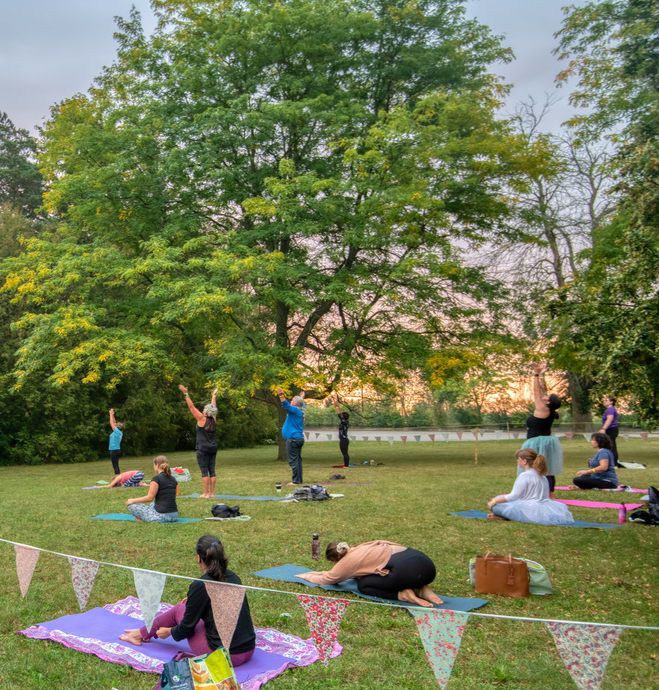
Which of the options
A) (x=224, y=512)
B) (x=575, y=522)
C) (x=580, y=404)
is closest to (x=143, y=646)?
(x=224, y=512)

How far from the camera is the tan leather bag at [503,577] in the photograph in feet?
19.9

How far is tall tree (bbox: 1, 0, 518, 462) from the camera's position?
2106cm

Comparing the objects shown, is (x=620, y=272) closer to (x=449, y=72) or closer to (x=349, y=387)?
(x=349, y=387)

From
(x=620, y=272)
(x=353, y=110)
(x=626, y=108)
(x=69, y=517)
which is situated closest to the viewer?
(x=620, y=272)

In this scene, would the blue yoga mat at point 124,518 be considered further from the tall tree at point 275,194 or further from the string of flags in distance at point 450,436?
the string of flags in distance at point 450,436

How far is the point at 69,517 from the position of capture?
34.8 feet

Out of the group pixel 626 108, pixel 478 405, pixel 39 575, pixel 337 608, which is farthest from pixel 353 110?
pixel 478 405

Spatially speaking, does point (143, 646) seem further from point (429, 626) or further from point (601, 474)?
point (601, 474)

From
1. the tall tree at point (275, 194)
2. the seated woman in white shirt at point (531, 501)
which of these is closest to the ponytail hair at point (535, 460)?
the seated woman in white shirt at point (531, 501)

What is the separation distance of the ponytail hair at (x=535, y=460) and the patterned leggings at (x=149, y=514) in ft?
18.2

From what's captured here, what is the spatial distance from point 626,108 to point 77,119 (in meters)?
19.4

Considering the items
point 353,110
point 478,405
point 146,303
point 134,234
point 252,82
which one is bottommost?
point 478,405

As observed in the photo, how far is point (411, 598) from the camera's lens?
19.0ft

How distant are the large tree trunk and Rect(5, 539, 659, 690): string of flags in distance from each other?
30.6 m
